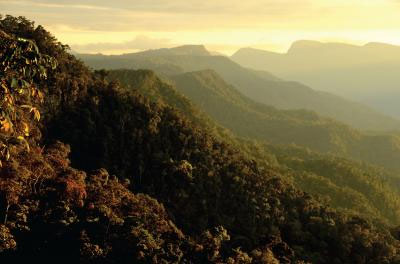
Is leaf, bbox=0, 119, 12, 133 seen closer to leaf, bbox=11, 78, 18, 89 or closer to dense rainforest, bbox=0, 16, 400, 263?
leaf, bbox=11, 78, 18, 89

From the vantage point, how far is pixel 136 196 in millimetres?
67500

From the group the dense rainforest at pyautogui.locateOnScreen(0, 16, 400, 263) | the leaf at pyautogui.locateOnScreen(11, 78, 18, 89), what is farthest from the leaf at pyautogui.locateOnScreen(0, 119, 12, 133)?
the dense rainforest at pyautogui.locateOnScreen(0, 16, 400, 263)

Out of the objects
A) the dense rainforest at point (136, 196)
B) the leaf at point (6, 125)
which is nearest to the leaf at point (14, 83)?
the leaf at point (6, 125)

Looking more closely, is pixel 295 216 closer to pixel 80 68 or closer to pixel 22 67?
pixel 80 68

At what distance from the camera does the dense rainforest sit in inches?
1939

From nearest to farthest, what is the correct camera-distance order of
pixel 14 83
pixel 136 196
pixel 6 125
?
pixel 14 83 → pixel 6 125 → pixel 136 196

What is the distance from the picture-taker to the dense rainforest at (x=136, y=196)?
162 ft

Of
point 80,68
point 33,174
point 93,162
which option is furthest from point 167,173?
point 33,174

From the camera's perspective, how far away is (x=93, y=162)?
80.4 meters

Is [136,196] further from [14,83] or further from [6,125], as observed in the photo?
[14,83]

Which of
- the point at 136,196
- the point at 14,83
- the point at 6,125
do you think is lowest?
the point at 136,196

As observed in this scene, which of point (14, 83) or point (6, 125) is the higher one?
point (14, 83)

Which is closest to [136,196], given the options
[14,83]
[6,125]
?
[6,125]

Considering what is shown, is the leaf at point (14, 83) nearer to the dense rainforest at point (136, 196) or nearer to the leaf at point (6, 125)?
the leaf at point (6, 125)
